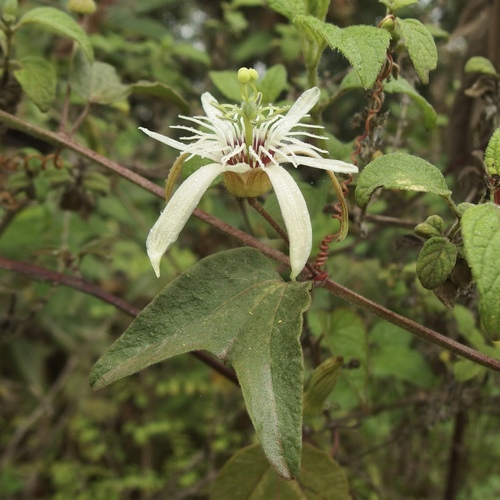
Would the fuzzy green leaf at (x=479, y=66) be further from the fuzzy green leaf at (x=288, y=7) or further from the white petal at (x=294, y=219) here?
the white petal at (x=294, y=219)

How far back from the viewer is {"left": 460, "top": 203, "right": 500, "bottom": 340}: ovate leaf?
41 cm

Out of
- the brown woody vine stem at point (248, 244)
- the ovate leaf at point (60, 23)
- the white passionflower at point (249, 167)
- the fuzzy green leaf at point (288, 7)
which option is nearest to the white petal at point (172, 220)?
the white passionflower at point (249, 167)

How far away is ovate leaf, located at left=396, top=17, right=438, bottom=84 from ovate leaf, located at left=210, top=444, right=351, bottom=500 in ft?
1.26

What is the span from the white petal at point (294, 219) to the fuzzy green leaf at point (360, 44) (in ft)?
0.31

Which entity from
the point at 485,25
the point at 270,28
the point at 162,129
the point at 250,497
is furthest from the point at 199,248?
the point at 250,497

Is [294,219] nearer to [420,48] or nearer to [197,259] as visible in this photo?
[420,48]

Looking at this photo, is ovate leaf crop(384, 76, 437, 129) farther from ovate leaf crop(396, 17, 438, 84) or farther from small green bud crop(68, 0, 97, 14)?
small green bud crop(68, 0, 97, 14)

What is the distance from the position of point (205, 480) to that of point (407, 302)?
1.58 feet

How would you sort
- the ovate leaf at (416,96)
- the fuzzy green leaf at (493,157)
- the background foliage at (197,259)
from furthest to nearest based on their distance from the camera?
the background foliage at (197,259) < the ovate leaf at (416,96) < the fuzzy green leaf at (493,157)

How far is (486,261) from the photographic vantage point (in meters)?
0.42

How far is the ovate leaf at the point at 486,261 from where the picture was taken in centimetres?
41

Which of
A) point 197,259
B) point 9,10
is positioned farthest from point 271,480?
point 197,259

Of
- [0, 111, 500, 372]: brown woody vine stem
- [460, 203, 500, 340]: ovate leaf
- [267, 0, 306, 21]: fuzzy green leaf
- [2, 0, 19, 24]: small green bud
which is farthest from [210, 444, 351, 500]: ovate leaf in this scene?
[2, 0, 19, 24]: small green bud

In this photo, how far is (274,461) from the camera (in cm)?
42
